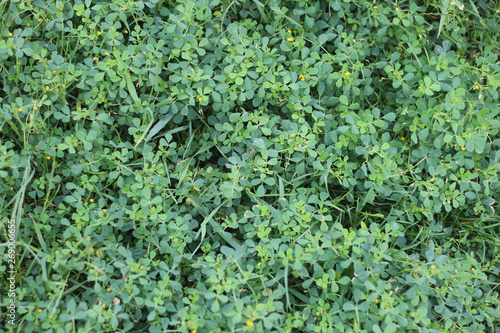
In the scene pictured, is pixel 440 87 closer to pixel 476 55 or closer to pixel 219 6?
pixel 476 55

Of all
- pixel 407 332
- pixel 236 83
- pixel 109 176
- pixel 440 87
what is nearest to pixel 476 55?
pixel 440 87

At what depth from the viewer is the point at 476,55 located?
3205 millimetres

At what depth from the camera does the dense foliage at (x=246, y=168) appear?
2.37m

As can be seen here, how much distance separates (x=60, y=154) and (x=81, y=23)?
104 centimetres

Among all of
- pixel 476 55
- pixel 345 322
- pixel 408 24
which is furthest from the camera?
pixel 476 55

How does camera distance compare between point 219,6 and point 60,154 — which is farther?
point 219,6

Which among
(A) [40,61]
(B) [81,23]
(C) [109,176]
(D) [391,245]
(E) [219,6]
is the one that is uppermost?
(E) [219,6]

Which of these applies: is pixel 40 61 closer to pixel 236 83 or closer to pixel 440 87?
pixel 236 83

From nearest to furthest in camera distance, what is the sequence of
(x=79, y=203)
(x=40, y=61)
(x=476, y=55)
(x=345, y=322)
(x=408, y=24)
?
1. (x=345, y=322)
2. (x=79, y=203)
3. (x=40, y=61)
4. (x=408, y=24)
5. (x=476, y=55)

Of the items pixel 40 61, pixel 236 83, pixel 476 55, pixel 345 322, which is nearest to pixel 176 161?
pixel 236 83

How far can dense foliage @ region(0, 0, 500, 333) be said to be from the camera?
237cm

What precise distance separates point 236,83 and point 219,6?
746mm

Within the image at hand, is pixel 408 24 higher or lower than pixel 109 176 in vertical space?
higher

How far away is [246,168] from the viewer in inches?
105
